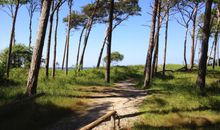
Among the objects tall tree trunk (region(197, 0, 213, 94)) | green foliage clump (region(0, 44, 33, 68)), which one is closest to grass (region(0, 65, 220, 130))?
tall tree trunk (region(197, 0, 213, 94))

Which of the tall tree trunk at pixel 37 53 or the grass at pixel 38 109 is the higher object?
the tall tree trunk at pixel 37 53

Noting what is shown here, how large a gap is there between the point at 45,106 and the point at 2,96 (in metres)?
2.19

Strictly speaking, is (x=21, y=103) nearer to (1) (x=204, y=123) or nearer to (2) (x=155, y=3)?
(1) (x=204, y=123)

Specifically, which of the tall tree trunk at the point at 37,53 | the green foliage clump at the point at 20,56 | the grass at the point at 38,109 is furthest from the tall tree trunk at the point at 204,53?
the green foliage clump at the point at 20,56

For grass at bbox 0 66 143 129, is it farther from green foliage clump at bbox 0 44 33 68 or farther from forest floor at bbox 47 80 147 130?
green foliage clump at bbox 0 44 33 68

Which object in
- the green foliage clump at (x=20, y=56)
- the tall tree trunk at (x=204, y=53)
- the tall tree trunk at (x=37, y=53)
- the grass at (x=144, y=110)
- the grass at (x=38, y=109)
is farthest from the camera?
the green foliage clump at (x=20, y=56)

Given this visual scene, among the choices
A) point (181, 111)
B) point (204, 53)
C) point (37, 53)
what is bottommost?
point (181, 111)

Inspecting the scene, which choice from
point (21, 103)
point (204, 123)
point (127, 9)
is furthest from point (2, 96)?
point (127, 9)

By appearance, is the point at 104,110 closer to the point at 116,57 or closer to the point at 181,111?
the point at 181,111

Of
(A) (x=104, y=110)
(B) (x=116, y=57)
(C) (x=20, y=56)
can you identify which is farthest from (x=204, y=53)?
(B) (x=116, y=57)

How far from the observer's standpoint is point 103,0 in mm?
39500

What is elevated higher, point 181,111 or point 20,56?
point 20,56

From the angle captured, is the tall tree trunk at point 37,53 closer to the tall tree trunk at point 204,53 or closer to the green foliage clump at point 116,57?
the tall tree trunk at point 204,53

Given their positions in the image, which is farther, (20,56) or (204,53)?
(20,56)
